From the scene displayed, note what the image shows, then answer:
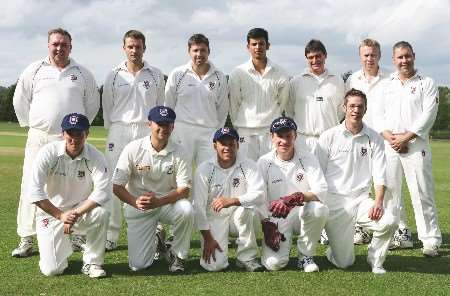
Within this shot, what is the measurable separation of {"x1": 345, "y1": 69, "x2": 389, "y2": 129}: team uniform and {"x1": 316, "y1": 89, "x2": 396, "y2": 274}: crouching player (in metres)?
1.17

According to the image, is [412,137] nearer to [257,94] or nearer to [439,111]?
[257,94]

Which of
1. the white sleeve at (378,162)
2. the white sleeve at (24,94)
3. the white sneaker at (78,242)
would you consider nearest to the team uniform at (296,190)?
the white sleeve at (378,162)

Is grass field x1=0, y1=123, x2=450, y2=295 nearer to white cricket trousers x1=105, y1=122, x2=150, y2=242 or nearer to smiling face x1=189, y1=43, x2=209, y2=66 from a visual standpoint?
white cricket trousers x1=105, y1=122, x2=150, y2=242

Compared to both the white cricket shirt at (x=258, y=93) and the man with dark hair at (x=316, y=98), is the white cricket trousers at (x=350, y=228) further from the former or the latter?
the white cricket shirt at (x=258, y=93)

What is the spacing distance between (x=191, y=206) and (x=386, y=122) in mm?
2988

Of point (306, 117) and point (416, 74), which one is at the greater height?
point (416, 74)

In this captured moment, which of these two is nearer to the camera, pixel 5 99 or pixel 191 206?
pixel 191 206

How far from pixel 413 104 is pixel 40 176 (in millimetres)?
4749

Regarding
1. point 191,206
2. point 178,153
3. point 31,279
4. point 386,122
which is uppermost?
point 386,122

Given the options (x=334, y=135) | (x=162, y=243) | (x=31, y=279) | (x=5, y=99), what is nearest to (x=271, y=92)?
(x=334, y=135)

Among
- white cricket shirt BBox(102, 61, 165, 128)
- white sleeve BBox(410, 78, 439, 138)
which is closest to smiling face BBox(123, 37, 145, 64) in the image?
white cricket shirt BBox(102, 61, 165, 128)

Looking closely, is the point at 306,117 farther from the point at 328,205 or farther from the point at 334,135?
the point at 328,205

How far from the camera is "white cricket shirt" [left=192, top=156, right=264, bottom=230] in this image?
6723 mm

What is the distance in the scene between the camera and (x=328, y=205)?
7016mm
